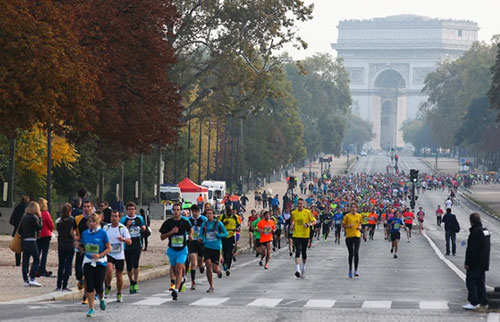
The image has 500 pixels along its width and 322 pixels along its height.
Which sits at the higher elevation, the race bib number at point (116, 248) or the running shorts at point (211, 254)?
the race bib number at point (116, 248)

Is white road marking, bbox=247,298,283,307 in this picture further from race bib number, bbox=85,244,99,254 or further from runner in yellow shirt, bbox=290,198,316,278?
runner in yellow shirt, bbox=290,198,316,278

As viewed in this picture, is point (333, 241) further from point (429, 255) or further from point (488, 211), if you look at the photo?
point (488, 211)

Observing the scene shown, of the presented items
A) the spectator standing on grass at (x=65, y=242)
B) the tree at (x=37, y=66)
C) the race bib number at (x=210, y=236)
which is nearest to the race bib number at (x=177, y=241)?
the spectator standing on grass at (x=65, y=242)

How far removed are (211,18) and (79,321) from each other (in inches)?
1691

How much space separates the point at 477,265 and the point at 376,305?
1.83 meters

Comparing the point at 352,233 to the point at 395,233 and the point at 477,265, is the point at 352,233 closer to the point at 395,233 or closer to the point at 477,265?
the point at 477,265

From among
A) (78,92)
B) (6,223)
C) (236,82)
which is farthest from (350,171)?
(78,92)

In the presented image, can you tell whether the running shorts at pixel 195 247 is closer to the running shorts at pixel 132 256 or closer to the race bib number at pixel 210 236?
the race bib number at pixel 210 236

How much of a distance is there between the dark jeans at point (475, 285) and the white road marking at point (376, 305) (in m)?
1.35

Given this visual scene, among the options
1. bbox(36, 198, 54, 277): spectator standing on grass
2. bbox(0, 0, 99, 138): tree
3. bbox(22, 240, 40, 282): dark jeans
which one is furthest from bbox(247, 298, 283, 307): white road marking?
bbox(0, 0, 99, 138): tree

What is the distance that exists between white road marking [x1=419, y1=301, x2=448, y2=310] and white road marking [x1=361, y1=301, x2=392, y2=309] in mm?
557

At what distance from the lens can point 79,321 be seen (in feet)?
61.0

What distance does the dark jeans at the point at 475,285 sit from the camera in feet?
69.0

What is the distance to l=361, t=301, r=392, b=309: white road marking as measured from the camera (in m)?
21.3
